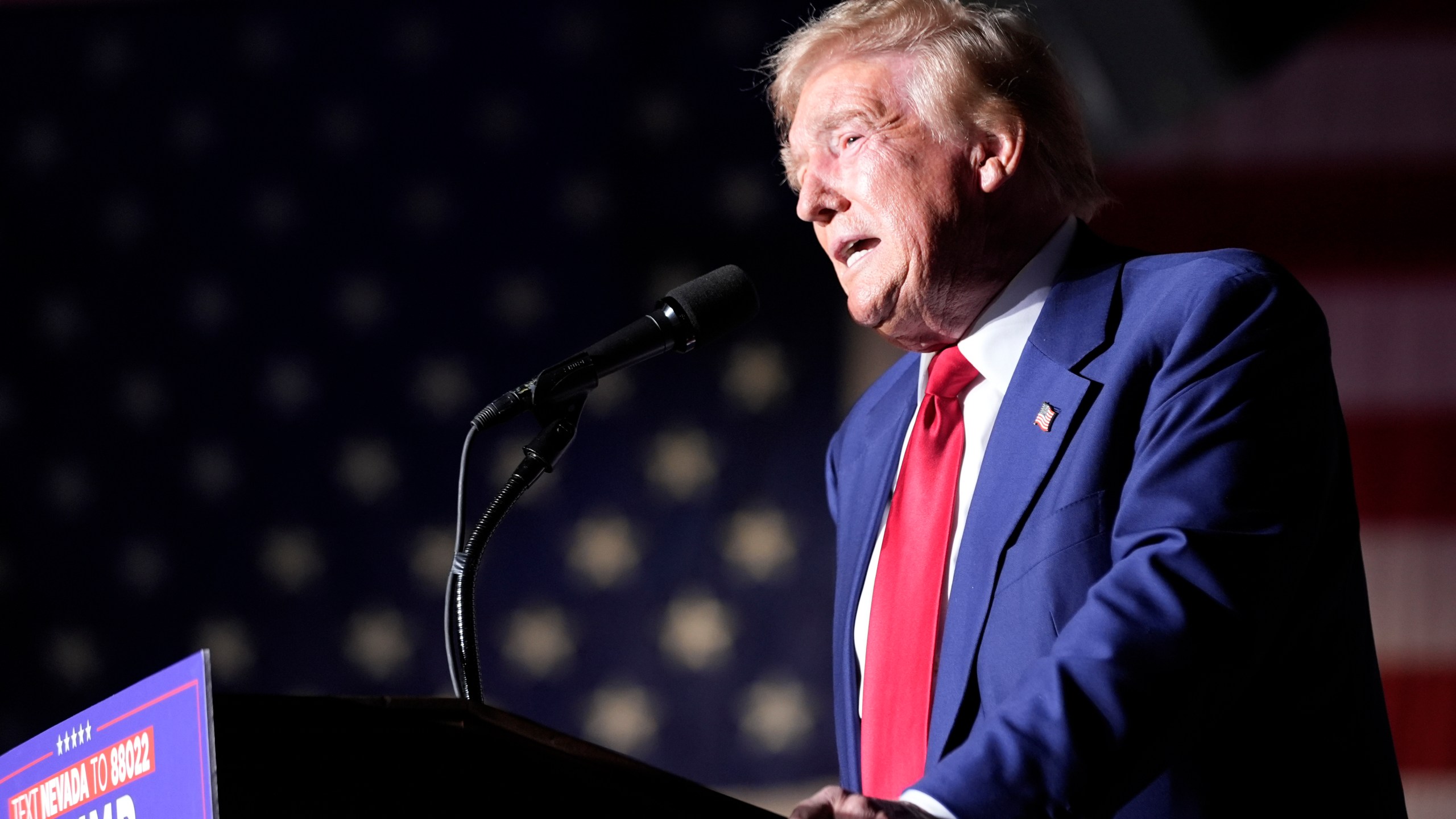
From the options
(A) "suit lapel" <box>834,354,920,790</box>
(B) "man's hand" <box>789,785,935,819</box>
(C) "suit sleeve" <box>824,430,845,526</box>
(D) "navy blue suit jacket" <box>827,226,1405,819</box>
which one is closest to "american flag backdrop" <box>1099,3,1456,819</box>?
(C) "suit sleeve" <box>824,430,845,526</box>

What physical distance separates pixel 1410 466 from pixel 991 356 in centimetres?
207

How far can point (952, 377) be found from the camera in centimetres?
142

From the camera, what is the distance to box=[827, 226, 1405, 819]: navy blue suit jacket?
0.97 metres

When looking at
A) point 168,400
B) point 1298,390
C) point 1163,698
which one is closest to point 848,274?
point 1298,390

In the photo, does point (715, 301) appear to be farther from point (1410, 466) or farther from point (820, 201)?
point (1410, 466)

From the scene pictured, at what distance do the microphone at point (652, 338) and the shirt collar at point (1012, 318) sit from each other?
28cm

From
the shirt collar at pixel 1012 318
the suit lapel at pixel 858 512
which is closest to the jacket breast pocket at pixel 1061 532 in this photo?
the shirt collar at pixel 1012 318

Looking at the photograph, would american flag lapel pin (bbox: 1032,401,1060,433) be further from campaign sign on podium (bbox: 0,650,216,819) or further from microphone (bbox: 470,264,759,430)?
campaign sign on podium (bbox: 0,650,216,819)

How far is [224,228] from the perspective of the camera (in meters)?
3.19

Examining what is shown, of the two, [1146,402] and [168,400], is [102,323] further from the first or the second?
[1146,402]

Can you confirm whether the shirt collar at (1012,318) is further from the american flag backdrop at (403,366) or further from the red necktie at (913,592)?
the american flag backdrop at (403,366)

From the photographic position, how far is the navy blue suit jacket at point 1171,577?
3.19 ft

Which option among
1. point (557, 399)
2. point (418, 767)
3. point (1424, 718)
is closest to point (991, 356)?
point (557, 399)

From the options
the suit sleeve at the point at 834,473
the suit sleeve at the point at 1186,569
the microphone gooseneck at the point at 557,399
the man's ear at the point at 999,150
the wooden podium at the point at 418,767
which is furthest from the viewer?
the suit sleeve at the point at 834,473
